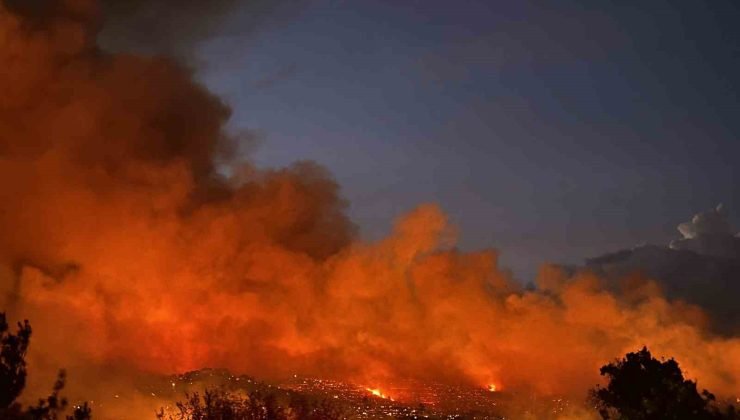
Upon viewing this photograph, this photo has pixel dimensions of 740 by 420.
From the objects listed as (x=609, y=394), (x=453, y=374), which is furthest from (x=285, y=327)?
(x=609, y=394)

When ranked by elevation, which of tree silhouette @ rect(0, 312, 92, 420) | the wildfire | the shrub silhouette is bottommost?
tree silhouette @ rect(0, 312, 92, 420)

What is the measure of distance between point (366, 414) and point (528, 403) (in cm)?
2004

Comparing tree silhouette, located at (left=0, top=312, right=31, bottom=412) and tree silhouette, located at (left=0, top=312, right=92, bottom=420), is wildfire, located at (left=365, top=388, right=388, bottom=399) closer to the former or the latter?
tree silhouette, located at (left=0, top=312, right=92, bottom=420)

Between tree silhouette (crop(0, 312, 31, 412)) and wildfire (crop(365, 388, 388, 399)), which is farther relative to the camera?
wildfire (crop(365, 388, 388, 399))

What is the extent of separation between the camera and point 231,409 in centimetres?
6034

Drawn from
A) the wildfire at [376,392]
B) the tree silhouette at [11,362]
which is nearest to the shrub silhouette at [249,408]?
the wildfire at [376,392]

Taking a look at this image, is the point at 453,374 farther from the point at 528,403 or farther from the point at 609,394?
the point at 609,394

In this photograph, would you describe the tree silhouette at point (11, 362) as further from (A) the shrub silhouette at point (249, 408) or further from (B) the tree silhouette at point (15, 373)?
(A) the shrub silhouette at point (249, 408)

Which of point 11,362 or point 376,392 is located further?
point 376,392

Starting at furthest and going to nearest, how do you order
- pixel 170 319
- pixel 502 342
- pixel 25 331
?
pixel 502 342 < pixel 170 319 < pixel 25 331

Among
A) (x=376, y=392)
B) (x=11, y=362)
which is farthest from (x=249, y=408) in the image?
(x=11, y=362)

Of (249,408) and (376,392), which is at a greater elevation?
(376,392)

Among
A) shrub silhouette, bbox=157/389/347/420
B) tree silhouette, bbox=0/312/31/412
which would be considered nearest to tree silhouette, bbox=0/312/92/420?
tree silhouette, bbox=0/312/31/412

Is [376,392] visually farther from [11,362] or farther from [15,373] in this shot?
[11,362]
